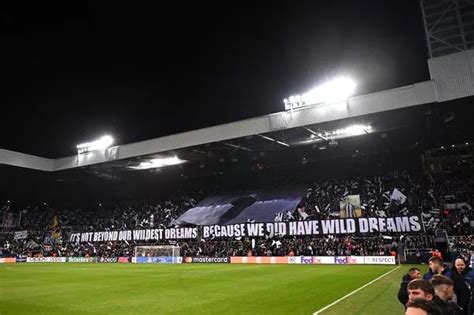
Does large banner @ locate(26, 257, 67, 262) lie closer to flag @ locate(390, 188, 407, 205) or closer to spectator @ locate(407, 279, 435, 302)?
flag @ locate(390, 188, 407, 205)

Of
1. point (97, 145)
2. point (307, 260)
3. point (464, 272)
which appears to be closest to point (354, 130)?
point (307, 260)

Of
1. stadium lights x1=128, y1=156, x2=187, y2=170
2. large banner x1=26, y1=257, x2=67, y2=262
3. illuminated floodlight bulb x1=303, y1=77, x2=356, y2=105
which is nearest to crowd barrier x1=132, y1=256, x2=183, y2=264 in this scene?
stadium lights x1=128, y1=156, x2=187, y2=170

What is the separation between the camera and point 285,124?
1199 inches

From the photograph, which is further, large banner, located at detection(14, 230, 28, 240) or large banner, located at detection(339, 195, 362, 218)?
large banner, located at detection(14, 230, 28, 240)

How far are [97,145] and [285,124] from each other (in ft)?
68.0

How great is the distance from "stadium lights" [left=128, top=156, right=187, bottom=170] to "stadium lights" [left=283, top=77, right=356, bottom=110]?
16320 mm

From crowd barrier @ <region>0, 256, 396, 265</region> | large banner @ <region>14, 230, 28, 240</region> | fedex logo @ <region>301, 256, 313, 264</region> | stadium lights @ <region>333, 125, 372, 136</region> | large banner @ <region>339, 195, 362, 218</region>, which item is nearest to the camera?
crowd barrier @ <region>0, 256, 396, 265</region>

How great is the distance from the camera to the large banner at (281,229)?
3094 centimetres

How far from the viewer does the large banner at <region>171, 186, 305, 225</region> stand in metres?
37.3

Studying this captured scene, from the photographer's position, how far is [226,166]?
45469 millimetres

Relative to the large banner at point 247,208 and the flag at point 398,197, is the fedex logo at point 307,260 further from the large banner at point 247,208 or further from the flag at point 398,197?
the flag at point 398,197

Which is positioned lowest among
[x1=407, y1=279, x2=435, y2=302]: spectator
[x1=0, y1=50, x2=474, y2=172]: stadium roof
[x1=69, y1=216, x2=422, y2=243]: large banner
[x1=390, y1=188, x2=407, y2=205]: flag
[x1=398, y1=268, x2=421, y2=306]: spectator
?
[x1=398, y1=268, x2=421, y2=306]: spectator

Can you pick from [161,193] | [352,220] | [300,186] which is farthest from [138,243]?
Result: [352,220]

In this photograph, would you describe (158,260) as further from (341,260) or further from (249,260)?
(341,260)
